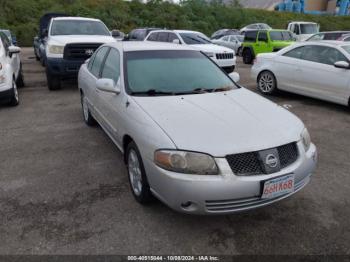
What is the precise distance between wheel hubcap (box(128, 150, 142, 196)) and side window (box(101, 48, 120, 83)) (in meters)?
1.11

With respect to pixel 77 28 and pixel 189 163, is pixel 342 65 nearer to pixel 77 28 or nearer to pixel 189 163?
pixel 189 163

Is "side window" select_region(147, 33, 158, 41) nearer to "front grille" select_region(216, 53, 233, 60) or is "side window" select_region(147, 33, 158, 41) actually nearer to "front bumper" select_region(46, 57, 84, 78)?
"front grille" select_region(216, 53, 233, 60)

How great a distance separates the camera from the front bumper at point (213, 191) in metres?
2.62

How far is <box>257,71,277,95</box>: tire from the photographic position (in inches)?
333

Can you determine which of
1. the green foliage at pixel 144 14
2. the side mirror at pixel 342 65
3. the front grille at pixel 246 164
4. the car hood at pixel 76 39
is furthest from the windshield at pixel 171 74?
the green foliage at pixel 144 14

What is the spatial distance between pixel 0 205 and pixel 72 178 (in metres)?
0.85

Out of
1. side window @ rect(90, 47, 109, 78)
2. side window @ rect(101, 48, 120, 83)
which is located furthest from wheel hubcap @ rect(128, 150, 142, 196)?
side window @ rect(90, 47, 109, 78)

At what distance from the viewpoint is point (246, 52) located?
16.9 m

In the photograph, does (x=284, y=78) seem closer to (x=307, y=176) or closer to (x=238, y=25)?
(x=307, y=176)

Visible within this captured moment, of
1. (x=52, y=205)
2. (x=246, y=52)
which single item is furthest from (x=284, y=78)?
(x=246, y=52)

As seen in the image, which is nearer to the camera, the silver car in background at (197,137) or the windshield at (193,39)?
the silver car in background at (197,137)

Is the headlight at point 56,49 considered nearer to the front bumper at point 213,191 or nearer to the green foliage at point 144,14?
the front bumper at point 213,191

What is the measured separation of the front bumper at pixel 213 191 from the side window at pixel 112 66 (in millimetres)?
1716

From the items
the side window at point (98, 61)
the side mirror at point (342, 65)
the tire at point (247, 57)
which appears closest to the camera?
the side window at point (98, 61)
